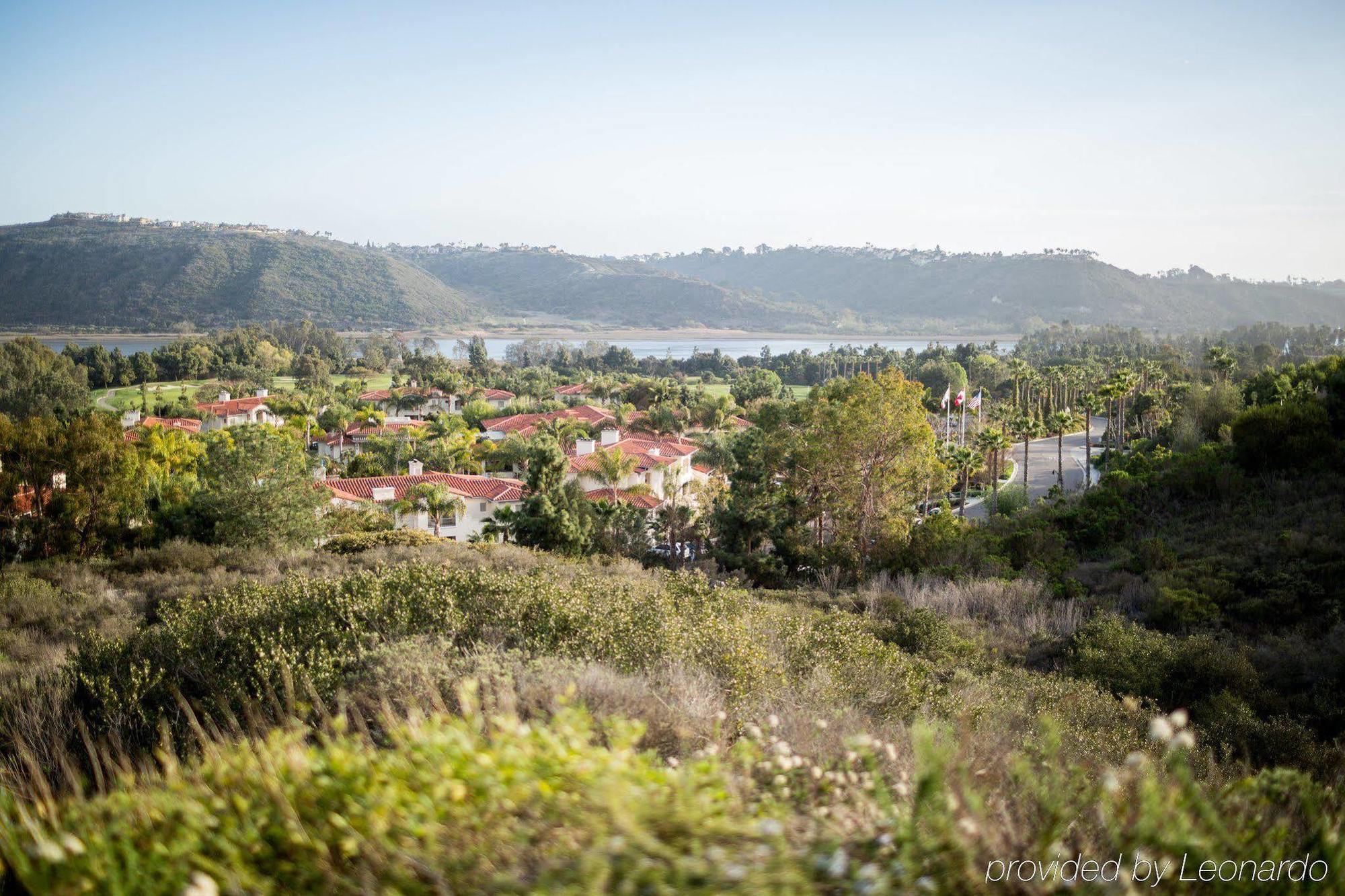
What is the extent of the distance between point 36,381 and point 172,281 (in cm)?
10176

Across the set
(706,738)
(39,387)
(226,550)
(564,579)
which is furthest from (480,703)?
A: (39,387)

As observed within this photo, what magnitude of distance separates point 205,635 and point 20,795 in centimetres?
351

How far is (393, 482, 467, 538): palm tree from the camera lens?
36906mm

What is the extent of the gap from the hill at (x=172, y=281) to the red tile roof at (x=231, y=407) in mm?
94046

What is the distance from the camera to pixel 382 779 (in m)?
2.97

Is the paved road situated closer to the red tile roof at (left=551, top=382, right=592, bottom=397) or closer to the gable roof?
the gable roof

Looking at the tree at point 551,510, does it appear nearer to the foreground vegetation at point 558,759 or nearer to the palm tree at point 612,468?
the palm tree at point 612,468

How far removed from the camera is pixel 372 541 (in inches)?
862

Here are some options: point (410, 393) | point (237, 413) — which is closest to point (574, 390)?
point (410, 393)

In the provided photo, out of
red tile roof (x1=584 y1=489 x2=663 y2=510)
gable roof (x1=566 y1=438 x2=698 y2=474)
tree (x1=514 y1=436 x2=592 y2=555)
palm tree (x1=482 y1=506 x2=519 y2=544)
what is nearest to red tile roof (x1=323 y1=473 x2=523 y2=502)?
red tile roof (x1=584 y1=489 x2=663 y2=510)

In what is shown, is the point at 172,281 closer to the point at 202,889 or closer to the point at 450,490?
the point at 450,490

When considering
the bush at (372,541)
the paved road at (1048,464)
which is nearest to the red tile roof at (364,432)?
the bush at (372,541)

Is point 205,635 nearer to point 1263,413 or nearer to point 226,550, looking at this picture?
point 226,550

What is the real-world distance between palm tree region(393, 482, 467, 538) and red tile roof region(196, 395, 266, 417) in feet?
119
